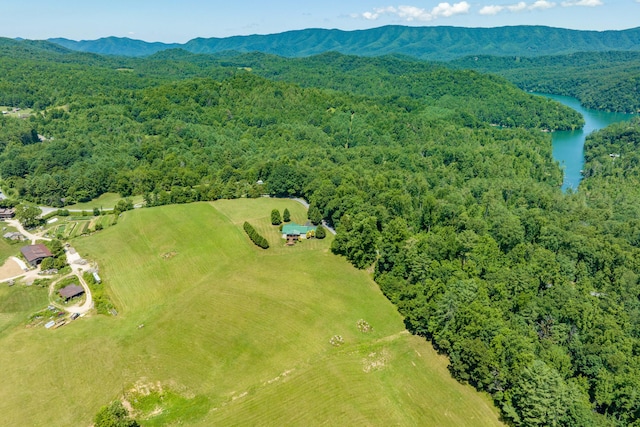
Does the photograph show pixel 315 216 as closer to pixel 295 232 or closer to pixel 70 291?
pixel 295 232

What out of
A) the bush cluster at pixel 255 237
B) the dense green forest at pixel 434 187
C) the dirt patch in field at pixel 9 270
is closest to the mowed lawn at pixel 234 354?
the bush cluster at pixel 255 237

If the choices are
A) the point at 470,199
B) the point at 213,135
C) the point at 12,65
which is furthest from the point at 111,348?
the point at 12,65

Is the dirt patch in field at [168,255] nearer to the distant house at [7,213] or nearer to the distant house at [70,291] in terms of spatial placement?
the distant house at [70,291]

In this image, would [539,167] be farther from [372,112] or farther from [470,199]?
[372,112]

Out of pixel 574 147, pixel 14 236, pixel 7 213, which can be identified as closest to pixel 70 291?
pixel 14 236

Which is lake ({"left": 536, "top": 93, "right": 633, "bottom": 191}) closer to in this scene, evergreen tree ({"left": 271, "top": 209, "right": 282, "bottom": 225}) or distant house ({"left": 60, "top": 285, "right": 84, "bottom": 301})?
evergreen tree ({"left": 271, "top": 209, "right": 282, "bottom": 225})

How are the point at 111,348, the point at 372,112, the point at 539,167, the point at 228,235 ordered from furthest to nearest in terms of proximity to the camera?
the point at 372,112 → the point at 539,167 → the point at 228,235 → the point at 111,348
